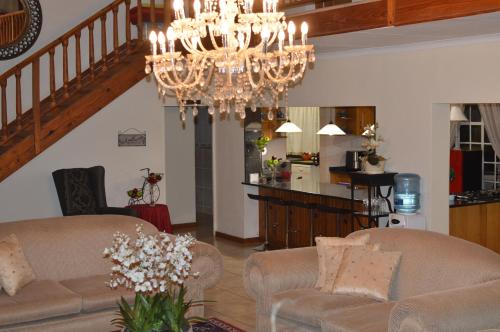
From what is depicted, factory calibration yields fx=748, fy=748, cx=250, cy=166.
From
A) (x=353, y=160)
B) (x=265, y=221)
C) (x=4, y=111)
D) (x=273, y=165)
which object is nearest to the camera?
(x=4, y=111)

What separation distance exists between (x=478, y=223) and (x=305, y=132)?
17.8 feet

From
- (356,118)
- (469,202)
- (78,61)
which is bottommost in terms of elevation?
(469,202)

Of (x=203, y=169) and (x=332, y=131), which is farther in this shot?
(x=203, y=169)

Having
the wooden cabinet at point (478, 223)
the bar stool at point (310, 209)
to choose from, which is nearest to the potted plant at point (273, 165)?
the bar stool at point (310, 209)

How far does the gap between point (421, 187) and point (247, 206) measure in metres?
3.32

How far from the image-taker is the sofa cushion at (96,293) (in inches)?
236

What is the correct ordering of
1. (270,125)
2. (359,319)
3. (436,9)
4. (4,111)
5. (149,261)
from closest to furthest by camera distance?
(149,261), (359,319), (436,9), (4,111), (270,125)

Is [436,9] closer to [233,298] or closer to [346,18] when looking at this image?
[346,18]

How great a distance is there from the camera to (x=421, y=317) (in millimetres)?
4480

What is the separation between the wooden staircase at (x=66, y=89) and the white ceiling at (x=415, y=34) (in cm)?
256

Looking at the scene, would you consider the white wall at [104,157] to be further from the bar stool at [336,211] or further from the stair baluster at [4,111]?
the bar stool at [336,211]

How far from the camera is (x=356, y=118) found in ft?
37.6

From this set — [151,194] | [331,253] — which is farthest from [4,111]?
[331,253]

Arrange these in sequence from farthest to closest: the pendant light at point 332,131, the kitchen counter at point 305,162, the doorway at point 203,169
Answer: the kitchen counter at point 305,162 → the doorway at point 203,169 → the pendant light at point 332,131
